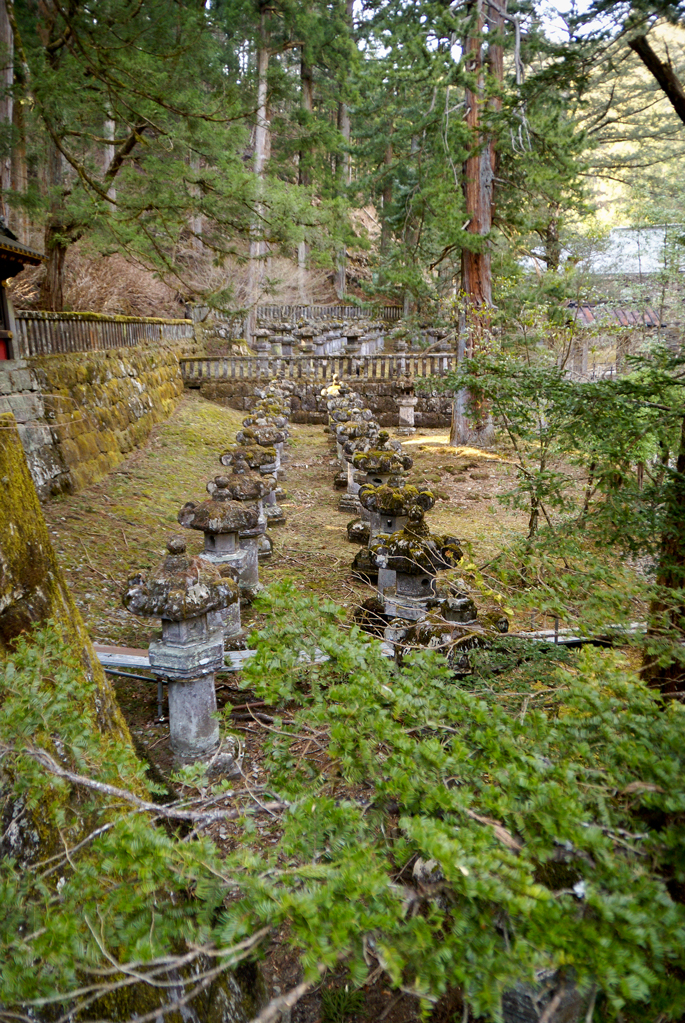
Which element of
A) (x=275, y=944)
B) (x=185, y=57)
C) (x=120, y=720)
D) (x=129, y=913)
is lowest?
(x=275, y=944)

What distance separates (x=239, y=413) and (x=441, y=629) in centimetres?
1291

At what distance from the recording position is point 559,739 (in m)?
1.62

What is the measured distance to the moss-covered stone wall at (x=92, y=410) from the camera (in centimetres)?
793

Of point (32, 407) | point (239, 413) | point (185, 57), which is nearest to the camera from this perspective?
point (185, 57)

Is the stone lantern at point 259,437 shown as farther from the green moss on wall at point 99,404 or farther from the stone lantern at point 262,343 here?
the stone lantern at point 262,343

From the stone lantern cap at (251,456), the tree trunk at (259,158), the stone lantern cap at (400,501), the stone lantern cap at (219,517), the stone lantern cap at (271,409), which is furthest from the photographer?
the tree trunk at (259,158)

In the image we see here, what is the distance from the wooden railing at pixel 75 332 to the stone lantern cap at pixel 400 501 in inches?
173

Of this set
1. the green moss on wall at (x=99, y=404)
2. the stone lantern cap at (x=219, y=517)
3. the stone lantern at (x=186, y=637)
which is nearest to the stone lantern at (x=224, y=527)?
the stone lantern cap at (x=219, y=517)

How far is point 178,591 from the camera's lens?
362 centimetres

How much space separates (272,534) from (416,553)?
151 inches

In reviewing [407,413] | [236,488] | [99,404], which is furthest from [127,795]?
[407,413]

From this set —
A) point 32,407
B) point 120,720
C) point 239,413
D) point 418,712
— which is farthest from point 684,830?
point 239,413

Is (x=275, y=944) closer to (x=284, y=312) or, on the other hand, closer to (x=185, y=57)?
(x=185, y=57)

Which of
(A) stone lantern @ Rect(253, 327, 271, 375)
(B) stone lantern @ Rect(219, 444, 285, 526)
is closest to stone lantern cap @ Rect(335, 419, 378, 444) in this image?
(B) stone lantern @ Rect(219, 444, 285, 526)
